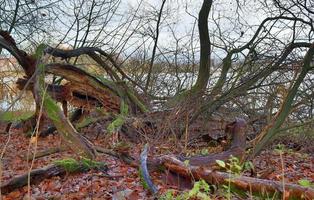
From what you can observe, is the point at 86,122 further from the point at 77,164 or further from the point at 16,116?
the point at 77,164

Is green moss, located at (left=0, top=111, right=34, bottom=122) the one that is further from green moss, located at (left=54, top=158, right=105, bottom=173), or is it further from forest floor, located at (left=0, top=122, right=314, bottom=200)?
green moss, located at (left=54, top=158, right=105, bottom=173)

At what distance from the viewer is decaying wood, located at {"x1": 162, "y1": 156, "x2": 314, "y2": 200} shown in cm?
357

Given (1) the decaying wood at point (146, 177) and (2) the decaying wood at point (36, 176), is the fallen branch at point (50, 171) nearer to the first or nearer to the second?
(2) the decaying wood at point (36, 176)

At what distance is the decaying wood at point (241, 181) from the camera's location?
357 cm

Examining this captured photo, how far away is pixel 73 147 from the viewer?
21.2 ft

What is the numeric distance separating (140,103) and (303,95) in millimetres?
3293

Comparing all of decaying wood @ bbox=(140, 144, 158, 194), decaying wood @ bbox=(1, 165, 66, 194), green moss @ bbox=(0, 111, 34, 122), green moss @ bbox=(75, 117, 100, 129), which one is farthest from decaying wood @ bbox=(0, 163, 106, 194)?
green moss @ bbox=(0, 111, 34, 122)

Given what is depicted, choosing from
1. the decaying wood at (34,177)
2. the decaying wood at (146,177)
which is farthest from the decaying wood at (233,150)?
the decaying wood at (34,177)

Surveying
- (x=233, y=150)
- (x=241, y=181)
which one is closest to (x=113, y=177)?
(x=233, y=150)

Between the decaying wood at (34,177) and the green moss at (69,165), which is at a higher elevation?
the green moss at (69,165)

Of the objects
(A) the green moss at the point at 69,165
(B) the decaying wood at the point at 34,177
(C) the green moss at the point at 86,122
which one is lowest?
(B) the decaying wood at the point at 34,177

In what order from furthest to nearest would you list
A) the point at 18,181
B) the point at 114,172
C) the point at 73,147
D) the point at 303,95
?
the point at 303,95
the point at 73,147
the point at 114,172
the point at 18,181

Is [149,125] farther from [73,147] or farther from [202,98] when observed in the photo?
[73,147]

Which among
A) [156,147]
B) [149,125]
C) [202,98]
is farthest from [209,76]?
[156,147]
